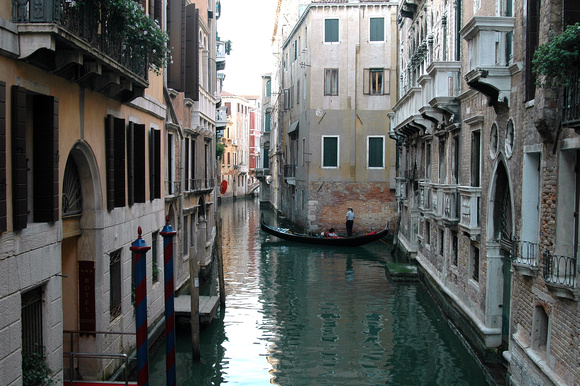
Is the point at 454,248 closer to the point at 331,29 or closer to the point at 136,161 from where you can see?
the point at 136,161

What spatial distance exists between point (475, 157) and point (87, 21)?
723 cm

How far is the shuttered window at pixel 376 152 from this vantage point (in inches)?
1037

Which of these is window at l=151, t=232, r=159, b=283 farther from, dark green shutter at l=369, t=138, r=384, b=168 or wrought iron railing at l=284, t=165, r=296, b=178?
wrought iron railing at l=284, t=165, r=296, b=178

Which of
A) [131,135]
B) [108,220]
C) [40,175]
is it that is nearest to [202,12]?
[131,135]

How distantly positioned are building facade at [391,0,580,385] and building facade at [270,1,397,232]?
10.1 m

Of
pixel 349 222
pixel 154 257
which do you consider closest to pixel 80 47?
pixel 154 257

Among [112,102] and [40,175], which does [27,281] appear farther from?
[112,102]

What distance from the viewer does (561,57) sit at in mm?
5777

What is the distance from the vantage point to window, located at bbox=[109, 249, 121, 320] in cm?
810

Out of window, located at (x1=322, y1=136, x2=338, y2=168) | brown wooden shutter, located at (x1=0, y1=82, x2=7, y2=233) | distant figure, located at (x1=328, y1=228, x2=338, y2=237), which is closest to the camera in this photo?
brown wooden shutter, located at (x1=0, y1=82, x2=7, y2=233)

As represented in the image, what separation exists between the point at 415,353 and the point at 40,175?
711 cm

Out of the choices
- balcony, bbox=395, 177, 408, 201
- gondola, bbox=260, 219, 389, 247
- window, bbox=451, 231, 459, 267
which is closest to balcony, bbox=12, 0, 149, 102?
window, bbox=451, 231, 459, 267

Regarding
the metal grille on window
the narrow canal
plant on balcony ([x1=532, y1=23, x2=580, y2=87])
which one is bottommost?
the narrow canal

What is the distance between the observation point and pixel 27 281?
5480 mm
